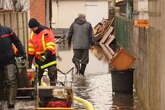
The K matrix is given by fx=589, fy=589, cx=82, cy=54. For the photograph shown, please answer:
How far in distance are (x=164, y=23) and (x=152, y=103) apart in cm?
243

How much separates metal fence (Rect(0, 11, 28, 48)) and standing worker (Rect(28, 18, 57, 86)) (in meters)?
3.68

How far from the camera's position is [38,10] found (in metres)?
39.7

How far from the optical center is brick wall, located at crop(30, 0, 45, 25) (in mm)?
38844

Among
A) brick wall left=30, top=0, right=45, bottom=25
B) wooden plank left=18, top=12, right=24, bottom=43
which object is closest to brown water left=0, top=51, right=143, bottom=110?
wooden plank left=18, top=12, right=24, bottom=43

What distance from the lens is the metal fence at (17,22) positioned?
18.0m

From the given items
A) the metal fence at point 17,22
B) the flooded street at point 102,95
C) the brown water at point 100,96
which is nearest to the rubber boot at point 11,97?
the brown water at point 100,96

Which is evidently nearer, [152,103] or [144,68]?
[152,103]

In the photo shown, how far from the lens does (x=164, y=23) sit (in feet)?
29.4

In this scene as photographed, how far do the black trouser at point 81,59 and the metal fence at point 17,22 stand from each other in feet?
6.08

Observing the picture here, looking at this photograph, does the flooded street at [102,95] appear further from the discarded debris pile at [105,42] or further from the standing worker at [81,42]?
the discarded debris pile at [105,42]

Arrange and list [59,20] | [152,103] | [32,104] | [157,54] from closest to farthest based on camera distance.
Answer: [157,54], [152,103], [32,104], [59,20]

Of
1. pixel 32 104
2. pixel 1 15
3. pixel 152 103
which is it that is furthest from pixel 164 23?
pixel 1 15

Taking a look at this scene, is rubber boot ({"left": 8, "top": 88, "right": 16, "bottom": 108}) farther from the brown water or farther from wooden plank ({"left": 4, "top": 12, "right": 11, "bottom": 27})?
wooden plank ({"left": 4, "top": 12, "right": 11, "bottom": 27})

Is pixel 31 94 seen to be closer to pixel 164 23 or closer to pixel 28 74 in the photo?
pixel 28 74
